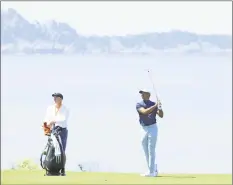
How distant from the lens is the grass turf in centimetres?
2273

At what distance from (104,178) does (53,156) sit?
1441 mm

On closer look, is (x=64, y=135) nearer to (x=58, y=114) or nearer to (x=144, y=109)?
(x=58, y=114)

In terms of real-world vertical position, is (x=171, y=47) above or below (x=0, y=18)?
above

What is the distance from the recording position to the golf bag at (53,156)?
77.6 feet

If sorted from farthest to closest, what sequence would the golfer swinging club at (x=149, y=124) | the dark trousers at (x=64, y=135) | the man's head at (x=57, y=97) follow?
the dark trousers at (x=64, y=135)
the golfer swinging club at (x=149, y=124)
the man's head at (x=57, y=97)

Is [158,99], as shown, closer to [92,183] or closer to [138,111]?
[138,111]

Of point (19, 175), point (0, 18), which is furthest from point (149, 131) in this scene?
point (0, 18)

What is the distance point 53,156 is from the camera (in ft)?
77.9

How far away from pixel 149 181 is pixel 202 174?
3129mm

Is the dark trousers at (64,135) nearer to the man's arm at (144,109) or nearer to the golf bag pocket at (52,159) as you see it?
the golf bag pocket at (52,159)

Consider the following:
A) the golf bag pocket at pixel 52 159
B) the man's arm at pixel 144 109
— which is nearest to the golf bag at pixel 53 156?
the golf bag pocket at pixel 52 159

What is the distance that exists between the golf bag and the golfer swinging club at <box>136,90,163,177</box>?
2.15 meters

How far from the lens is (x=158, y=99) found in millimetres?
23438

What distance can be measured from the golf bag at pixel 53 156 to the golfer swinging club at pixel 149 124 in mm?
2148
